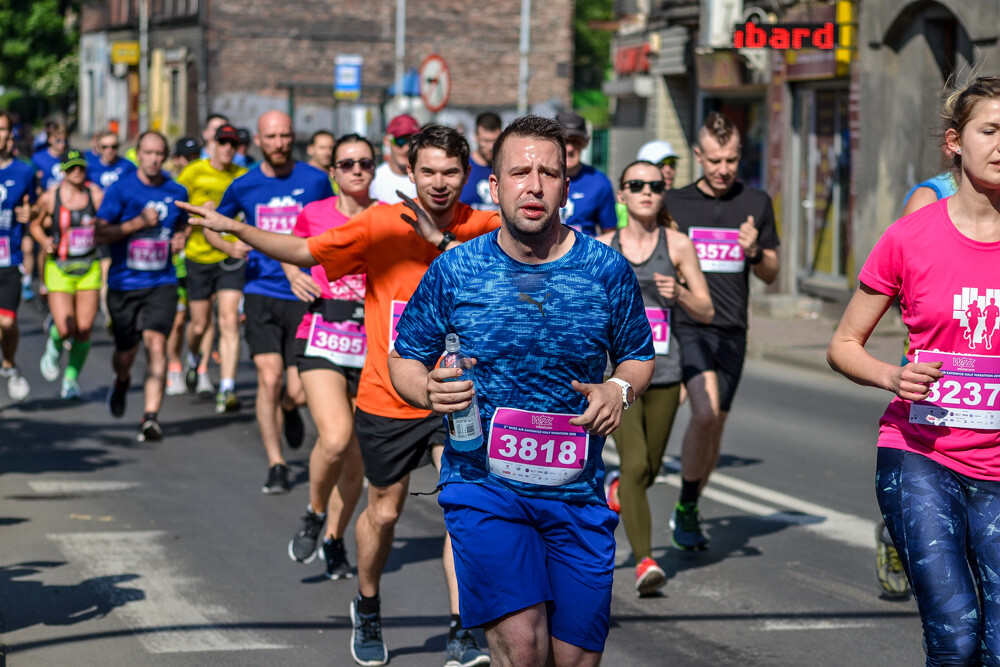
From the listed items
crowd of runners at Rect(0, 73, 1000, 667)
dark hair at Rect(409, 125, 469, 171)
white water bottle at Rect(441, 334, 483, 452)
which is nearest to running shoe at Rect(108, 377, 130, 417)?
crowd of runners at Rect(0, 73, 1000, 667)

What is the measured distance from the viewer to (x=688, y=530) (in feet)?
25.3

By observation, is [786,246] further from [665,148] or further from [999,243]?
[999,243]

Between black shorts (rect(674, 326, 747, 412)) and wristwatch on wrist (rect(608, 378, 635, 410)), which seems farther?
black shorts (rect(674, 326, 747, 412))

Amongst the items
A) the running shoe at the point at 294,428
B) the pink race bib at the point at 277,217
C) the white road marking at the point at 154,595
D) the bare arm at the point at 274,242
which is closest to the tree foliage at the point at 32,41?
the running shoe at the point at 294,428

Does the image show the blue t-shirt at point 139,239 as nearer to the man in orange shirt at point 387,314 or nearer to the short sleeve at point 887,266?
the man in orange shirt at point 387,314

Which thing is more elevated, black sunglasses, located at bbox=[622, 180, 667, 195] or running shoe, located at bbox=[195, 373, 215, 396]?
black sunglasses, located at bbox=[622, 180, 667, 195]

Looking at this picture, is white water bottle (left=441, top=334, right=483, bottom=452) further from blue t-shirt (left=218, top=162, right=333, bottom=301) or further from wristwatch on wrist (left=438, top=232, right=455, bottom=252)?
blue t-shirt (left=218, top=162, right=333, bottom=301)

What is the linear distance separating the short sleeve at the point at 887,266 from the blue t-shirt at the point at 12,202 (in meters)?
8.83

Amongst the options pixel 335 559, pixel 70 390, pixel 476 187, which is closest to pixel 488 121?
pixel 476 187

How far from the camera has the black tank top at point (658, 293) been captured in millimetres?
7273

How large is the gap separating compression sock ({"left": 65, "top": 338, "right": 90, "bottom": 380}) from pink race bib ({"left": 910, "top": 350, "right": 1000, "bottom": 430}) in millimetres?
9493

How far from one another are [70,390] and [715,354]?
6597 mm

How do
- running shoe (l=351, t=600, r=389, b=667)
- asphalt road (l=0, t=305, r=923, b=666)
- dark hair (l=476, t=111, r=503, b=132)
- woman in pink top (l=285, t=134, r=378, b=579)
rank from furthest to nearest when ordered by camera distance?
dark hair (l=476, t=111, r=503, b=132) → woman in pink top (l=285, t=134, r=378, b=579) → asphalt road (l=0, t=305, r=923, b=666) → running shoe (l=351, t=600, r=389, b=667)

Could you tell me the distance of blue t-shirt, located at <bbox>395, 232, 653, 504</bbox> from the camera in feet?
13.6
